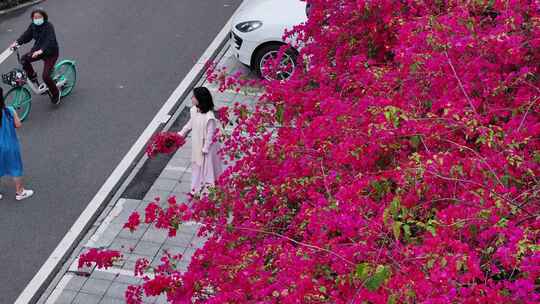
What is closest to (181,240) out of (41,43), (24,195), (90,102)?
(24,195)

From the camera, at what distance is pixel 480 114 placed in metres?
5.76

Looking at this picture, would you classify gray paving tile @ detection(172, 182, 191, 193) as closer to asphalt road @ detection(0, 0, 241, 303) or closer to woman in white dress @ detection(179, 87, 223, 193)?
woman in white dress @ detection(179, 87, 223, 193)

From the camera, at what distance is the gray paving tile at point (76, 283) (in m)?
8.62

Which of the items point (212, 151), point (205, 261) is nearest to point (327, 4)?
point (212, 151)

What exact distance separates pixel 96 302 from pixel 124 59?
596 cm

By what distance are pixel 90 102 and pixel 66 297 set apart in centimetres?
446

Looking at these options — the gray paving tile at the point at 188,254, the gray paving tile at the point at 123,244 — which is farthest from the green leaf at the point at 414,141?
the gray paving tile at the point at 123,244

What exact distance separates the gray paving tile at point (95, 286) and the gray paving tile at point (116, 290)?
7 centimetres

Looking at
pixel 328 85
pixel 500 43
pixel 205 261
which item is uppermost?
pixel 500 43

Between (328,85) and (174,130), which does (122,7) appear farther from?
(328,85)

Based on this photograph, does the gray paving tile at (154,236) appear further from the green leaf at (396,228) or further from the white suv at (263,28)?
the green leaf at (396,228)

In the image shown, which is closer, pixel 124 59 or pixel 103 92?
pixel 103 92

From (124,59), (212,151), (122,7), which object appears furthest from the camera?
(122,7)

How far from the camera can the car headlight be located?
39.4 ft
